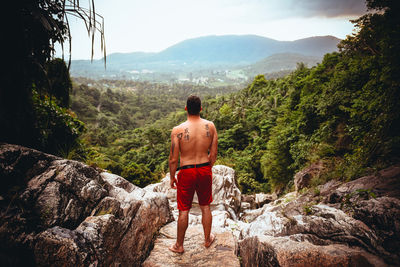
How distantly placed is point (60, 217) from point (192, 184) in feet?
5.21

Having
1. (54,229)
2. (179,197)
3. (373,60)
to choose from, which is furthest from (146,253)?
(373,60)

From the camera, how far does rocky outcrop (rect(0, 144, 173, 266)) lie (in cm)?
168

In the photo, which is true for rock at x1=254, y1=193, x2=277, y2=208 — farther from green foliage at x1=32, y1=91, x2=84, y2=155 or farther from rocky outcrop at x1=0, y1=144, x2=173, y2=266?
green foliage at x1=32, y1=91, x2=84, y2=155

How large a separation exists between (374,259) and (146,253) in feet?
9.46

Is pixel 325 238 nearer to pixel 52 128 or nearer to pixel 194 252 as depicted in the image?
pixel 194 252

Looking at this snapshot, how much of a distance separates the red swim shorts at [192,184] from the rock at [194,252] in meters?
0.81

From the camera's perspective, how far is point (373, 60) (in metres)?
7.32

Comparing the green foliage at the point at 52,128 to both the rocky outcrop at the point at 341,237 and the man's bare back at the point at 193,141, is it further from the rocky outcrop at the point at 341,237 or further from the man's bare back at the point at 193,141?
the rocky outcrop at the point at 341,237

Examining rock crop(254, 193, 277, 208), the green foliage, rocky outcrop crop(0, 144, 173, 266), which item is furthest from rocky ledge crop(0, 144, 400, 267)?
rock crop(254, 193, 277, 208)

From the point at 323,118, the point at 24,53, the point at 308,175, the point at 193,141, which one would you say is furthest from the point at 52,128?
the point at 323,118

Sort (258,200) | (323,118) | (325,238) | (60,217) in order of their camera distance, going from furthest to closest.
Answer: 1. (258,200)
2. (323,118)
3. (325,238)
4. (60,217)

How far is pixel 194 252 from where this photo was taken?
Answer: 9.78 ft

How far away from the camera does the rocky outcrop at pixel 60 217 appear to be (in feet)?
5.52

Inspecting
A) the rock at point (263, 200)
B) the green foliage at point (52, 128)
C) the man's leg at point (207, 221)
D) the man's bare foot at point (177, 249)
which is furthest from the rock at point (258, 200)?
the green foliage at point (52, 128)
